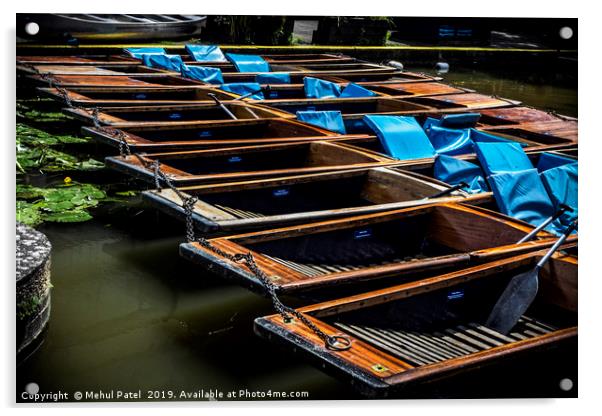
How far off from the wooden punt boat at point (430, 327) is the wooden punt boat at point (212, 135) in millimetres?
2212

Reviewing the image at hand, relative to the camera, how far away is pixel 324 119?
6.54 meters

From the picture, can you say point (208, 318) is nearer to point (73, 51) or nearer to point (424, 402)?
point (424, 402)

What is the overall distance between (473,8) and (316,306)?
59.3 inches

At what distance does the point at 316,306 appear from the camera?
3.36m

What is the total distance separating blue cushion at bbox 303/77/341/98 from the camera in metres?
7.97

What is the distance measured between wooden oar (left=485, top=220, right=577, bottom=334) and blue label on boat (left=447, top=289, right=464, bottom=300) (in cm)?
18

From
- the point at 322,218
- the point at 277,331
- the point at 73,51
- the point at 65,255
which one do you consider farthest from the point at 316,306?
the point at 73,51

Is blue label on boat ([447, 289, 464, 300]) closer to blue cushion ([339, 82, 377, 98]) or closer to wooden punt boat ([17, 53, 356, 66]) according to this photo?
wooden punt boat ([17, 53, 356, 66])

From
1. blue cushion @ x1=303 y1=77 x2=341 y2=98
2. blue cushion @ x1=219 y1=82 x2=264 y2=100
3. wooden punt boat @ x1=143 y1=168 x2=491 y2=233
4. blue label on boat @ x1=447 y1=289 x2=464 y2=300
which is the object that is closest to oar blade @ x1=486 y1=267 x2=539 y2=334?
blue label on boat @ x1=447 y1=289 x2=464 y2=300

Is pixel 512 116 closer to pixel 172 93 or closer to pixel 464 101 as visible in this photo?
pixel 464 101

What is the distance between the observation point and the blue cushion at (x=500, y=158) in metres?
5.69

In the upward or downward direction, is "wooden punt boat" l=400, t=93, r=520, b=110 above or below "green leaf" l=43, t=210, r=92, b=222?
above

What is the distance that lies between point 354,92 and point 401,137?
1812 mm

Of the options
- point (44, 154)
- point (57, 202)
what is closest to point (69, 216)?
point (57, 202)
